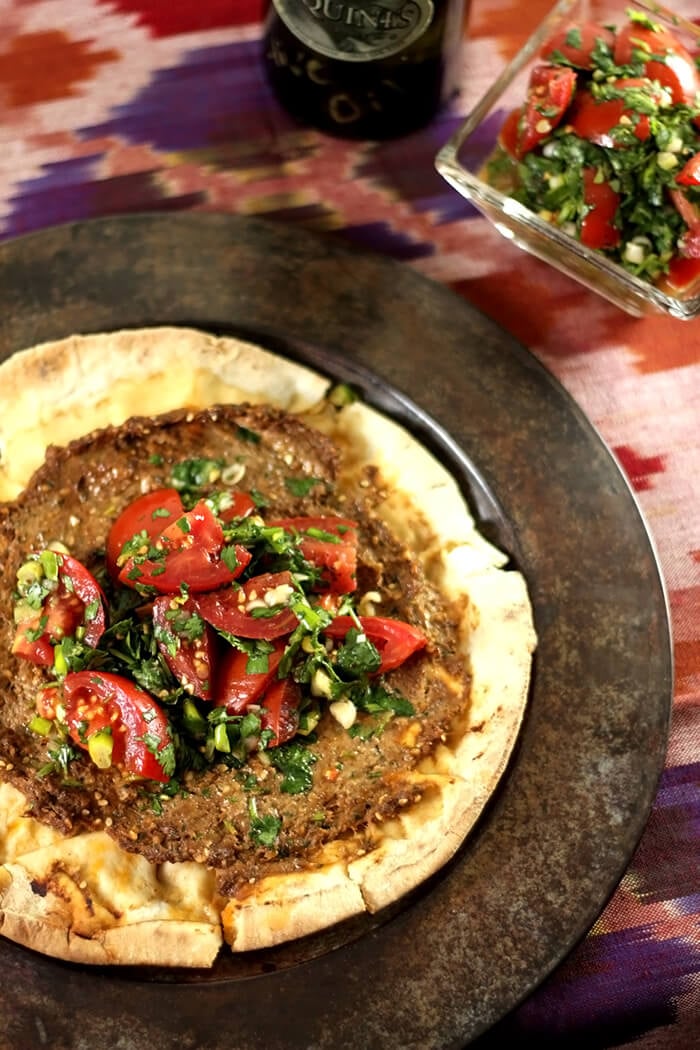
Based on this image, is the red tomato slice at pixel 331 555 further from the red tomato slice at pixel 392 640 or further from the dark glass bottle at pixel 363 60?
the dark glass bottle at pixel 363 60

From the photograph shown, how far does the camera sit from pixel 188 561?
332 cm

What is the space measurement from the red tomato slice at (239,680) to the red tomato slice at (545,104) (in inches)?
83.4

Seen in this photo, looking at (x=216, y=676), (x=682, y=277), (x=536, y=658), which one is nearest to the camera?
(x=216, y=676)

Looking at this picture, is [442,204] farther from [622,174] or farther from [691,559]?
[691,559]

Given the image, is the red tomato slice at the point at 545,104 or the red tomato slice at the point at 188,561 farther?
the red tomato slice at the point at 545,104

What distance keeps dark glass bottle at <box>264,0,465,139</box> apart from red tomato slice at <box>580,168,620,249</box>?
83cm

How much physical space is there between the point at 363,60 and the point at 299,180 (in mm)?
637

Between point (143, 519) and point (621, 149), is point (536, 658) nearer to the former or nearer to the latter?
point (143, 519)

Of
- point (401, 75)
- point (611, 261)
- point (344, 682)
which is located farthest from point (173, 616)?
point (401, 75)

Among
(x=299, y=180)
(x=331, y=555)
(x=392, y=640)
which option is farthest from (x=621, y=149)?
(x=392, y=640)

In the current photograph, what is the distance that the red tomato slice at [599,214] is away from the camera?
3791 millimetres

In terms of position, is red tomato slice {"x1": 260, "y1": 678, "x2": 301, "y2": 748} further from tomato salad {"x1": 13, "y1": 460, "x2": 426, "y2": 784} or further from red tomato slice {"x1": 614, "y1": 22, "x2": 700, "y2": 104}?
red tomato slice {"x1": 614, "y1": 22, "x2": 700, "y2": 104}

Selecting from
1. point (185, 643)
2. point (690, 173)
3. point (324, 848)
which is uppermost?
point (690, 173)

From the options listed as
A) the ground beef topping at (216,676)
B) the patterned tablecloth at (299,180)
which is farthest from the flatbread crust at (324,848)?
the patterned tablecloth at (299,180)
